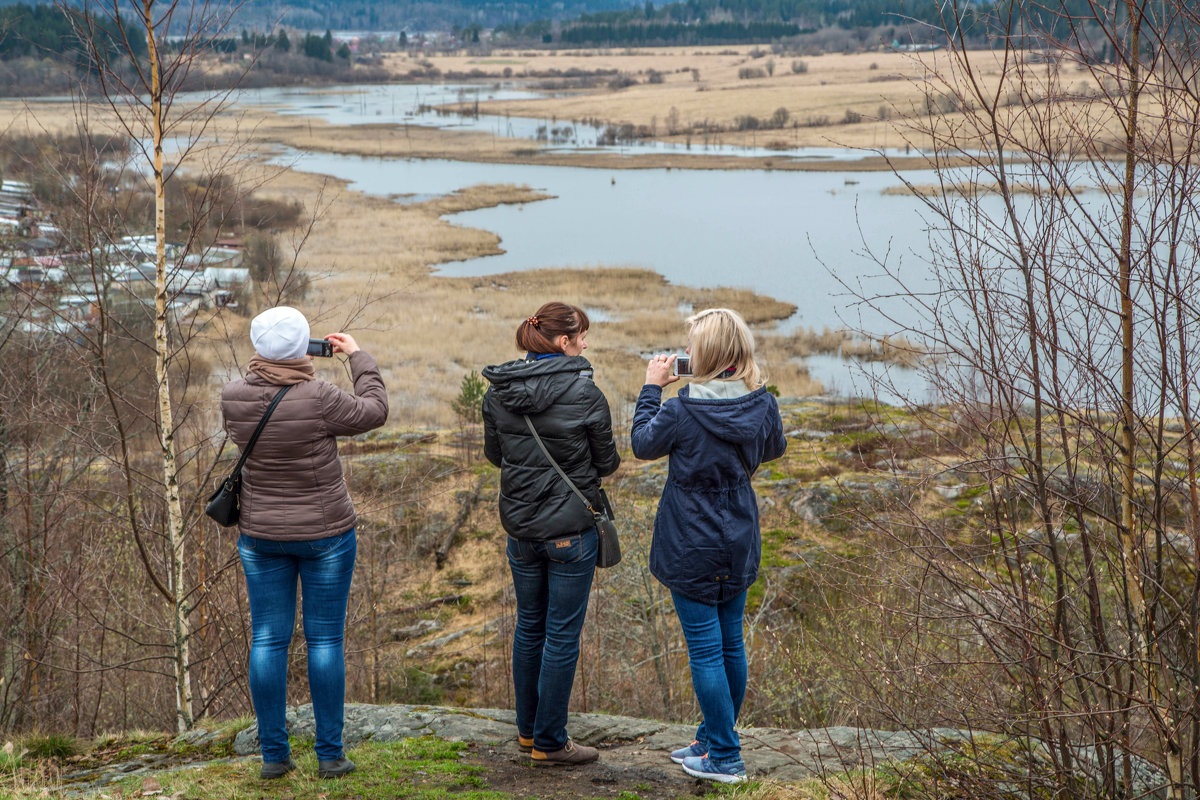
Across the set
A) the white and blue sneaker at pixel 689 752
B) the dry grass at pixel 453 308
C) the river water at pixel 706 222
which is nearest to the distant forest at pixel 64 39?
the white and blue sneaker at pixel 689 752

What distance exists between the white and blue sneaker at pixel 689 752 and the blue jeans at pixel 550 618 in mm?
528

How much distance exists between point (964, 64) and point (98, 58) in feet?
13.0

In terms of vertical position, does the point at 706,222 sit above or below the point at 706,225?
above

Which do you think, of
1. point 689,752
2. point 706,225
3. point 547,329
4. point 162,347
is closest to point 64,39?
point 162,347

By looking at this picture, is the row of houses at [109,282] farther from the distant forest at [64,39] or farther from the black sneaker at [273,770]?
the black sneaker at [273,770]

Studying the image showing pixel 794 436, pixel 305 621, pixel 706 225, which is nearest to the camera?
pixel 305 621

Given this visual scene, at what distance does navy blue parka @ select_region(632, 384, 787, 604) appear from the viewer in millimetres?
3680

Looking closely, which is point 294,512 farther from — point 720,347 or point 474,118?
point 474,118

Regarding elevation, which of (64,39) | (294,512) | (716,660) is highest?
(64,39)

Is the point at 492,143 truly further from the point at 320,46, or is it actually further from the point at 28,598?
the point at 320,46

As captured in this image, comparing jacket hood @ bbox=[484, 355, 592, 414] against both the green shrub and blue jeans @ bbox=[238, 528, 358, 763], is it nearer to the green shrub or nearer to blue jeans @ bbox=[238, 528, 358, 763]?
blue jeans @ bbox=[238, 528, 358, 763]

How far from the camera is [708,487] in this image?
3.74 metres

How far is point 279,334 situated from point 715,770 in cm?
253

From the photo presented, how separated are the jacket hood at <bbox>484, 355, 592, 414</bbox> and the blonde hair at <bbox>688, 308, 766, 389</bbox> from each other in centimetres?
44
